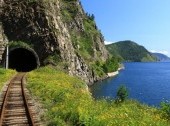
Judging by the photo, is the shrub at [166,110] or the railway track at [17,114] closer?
the railway track at [17,114]

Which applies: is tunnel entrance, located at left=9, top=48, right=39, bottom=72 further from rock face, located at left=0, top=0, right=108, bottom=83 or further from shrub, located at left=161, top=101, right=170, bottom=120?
shrub, located at left=161, top=101, right=170, bottom=120

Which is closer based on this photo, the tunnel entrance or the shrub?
the shrub

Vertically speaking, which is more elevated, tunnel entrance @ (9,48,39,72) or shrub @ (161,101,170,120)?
tunnel entrance @ (9,48,39,72)

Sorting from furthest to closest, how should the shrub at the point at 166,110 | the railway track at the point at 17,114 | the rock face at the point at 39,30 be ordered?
the rock face at the point at 39,30
the shrub at the point at 166,110
the railway track at the point at 17,114

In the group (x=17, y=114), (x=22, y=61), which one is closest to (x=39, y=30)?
(x=22, y=61)

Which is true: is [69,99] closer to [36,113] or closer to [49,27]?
[36,113]

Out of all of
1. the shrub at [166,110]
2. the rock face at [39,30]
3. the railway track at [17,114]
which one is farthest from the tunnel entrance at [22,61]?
the shrub at [166,110]

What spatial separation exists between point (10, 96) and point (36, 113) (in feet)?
26.6

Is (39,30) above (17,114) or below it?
above

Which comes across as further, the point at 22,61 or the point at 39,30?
the point at 22,61

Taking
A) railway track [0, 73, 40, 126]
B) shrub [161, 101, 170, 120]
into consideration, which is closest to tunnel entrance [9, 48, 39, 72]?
railway track [0, 73, 40, 126]

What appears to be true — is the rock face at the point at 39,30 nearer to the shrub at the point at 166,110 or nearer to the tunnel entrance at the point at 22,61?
the tunnel entrance at the point at 22,61

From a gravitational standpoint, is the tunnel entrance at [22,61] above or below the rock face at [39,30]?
below

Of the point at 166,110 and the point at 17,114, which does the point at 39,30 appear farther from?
the point at 17,114
